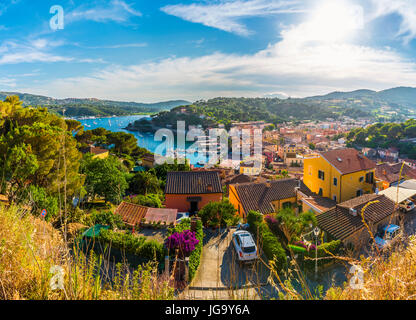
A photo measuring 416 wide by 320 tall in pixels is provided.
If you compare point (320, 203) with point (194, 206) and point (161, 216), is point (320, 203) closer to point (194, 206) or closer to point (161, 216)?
point (194, 206)

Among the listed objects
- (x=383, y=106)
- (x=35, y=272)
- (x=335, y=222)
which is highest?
(x=383, y=106)

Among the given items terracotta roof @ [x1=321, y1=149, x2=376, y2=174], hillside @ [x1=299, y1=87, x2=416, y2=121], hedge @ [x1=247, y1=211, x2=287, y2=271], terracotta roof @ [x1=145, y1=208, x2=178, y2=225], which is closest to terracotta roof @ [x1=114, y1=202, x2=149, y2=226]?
→ terracotta roof @ [x1=145, y1=208, x2=178, y2=225]

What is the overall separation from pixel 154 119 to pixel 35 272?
246 feet

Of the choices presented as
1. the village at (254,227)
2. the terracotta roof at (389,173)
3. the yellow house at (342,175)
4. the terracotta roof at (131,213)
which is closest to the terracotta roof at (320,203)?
the village at (254,227)

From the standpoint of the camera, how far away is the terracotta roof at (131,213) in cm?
792

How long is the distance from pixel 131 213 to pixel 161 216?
39.4 inches

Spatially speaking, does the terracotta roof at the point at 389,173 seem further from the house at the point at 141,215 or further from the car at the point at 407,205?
the house at the point at 141,215

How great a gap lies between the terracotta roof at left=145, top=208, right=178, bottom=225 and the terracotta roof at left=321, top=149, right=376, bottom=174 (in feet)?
27.9

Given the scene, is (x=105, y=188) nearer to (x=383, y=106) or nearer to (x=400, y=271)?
(x=400, y=271)

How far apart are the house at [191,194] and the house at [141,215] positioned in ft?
6.44

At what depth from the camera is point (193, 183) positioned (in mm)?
11102

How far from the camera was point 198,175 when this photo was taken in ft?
37.4
